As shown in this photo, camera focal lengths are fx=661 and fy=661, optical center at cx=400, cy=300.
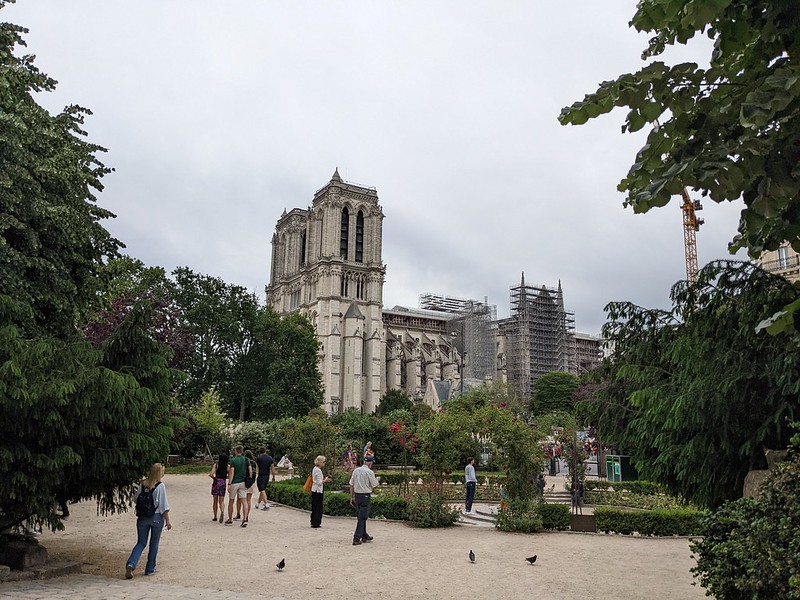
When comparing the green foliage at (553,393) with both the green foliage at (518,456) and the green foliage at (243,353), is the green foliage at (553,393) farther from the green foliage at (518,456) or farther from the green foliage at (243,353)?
the green foliage at (518,456)

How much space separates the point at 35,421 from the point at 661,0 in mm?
7838

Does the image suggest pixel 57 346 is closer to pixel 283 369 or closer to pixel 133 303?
pixel 133 303

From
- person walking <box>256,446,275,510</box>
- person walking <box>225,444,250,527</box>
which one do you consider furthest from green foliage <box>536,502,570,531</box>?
person walking <box>256,446,275,510</box>

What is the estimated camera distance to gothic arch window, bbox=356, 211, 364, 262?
248 feet

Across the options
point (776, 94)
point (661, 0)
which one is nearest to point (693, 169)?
point (776, 94)

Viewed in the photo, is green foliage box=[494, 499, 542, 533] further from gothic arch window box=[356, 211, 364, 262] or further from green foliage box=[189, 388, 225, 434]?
gothic arch window box=[356, 211, 364, 262]

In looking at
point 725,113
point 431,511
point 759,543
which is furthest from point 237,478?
point 725,113

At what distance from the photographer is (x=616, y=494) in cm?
2045

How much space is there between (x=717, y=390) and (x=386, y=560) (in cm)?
542

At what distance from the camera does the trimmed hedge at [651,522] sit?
13.8 meters

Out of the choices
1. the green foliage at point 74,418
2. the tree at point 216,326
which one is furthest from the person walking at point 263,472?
the tree at point 216,326

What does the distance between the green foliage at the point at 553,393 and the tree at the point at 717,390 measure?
224ft

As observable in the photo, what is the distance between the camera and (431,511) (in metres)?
14.4

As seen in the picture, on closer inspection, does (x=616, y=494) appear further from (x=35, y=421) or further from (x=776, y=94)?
(x=776, y=94)
